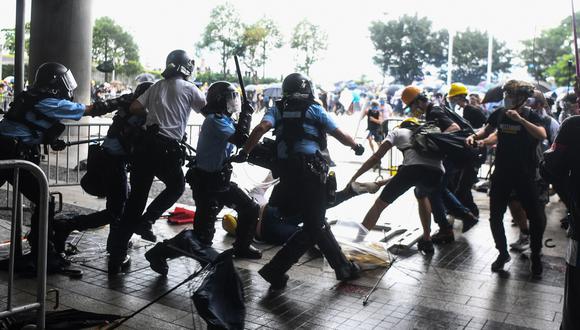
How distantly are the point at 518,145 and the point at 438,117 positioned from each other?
0.93 m

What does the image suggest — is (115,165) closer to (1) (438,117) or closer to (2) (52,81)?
(2) (52,81)

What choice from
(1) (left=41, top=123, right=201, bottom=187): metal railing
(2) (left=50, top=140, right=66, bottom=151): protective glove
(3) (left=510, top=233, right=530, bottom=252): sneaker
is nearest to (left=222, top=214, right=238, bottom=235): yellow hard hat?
(2) (left=50, top=140, right=66, bottom=151): protective glove

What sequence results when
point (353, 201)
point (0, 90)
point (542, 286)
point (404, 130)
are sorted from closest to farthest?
point (542, 286) → point (404, 130) → point (353, 201) → point (0, 90)

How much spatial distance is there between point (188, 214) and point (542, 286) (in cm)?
436

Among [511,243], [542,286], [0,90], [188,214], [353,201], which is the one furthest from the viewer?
[0,90]

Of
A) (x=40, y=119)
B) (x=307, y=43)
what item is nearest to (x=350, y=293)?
(x=40, y=119)

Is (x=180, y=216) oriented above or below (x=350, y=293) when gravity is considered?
below

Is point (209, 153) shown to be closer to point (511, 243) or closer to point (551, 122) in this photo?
point (511, 243)

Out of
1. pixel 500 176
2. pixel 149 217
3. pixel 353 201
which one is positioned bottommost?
pixel 353 201

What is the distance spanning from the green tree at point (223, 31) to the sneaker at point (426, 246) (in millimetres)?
8816

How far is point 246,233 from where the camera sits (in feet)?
20.5

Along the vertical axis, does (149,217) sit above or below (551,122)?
below

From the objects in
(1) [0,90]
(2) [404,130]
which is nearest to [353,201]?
(2) [404,130]

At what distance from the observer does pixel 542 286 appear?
5812 millimetres
